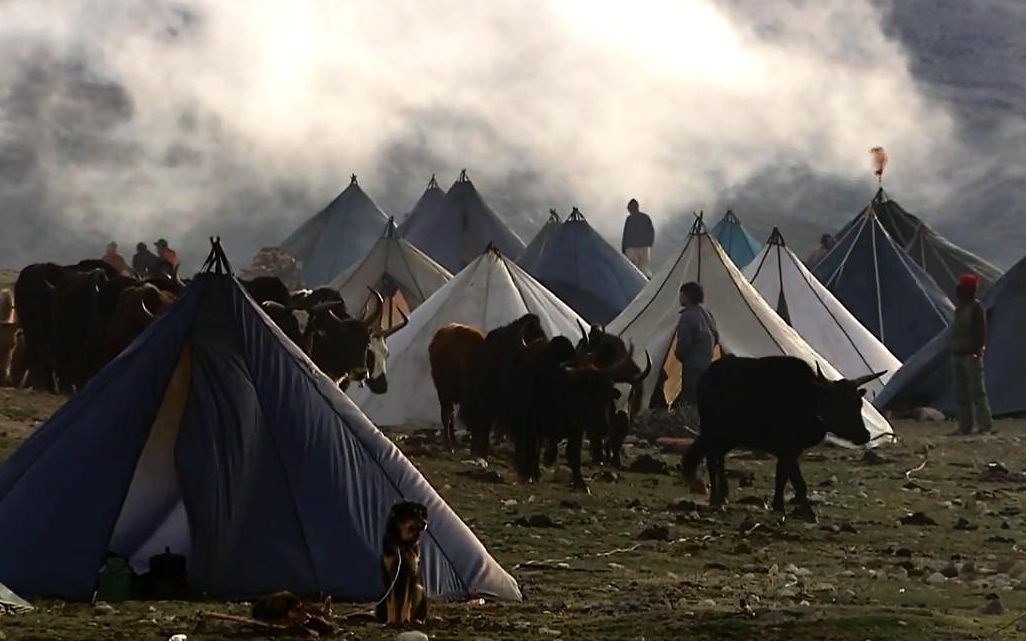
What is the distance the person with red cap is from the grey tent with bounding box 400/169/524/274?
1773 centimetres

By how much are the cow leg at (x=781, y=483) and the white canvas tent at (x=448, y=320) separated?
27.8ft

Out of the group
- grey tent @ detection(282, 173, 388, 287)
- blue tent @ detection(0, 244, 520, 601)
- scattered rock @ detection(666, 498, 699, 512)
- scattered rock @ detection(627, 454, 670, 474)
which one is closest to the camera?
blue tent @ detection(0, 244, 520, 601)

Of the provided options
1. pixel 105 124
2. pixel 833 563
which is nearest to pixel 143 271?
pixel 833 563

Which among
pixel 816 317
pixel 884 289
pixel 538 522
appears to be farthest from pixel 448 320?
pixel 538 522

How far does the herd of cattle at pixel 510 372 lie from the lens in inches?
592

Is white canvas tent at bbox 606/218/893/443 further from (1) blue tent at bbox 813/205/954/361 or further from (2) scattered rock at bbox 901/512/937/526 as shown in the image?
(1) blue tent at bbox 813/205/954/361

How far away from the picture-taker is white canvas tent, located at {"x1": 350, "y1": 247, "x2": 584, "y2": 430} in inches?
903

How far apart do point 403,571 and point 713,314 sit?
14486mm

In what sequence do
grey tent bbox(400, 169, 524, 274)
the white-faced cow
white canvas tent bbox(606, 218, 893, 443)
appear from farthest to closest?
grey tent bbox(400, 169, 524, 274) < white canvas tent bbox(606, 218, 893, 443) < the white-faced cow

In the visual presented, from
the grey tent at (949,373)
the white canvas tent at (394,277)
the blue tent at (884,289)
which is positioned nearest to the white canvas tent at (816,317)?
the grey tent at (949,373)

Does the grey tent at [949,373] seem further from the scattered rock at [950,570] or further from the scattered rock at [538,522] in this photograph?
the scattered rock at [950,570]

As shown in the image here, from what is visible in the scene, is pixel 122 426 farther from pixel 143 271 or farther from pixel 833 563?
pixel 143 271

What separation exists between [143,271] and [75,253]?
2469 cm

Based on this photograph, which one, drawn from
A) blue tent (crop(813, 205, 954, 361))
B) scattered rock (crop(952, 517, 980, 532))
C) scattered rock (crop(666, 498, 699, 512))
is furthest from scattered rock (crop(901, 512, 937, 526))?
blue tent (crop(813, 205, 954, 361))
